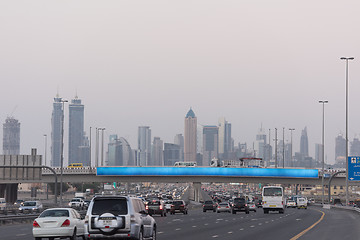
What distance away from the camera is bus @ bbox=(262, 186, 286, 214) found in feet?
238

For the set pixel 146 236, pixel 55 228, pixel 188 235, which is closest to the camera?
pixel 146 236

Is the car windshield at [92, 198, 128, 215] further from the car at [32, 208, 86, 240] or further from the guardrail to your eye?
the guardrail

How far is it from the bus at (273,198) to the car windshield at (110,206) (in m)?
48.3

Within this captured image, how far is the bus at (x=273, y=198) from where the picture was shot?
238 feet

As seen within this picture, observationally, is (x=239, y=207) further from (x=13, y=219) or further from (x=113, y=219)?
(x=113, y=219)

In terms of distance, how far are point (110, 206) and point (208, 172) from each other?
101 m

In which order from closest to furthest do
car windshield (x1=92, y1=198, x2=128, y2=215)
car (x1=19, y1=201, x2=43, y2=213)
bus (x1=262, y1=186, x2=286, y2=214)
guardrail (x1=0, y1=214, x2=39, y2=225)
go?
1. car windshield (x1=92, y1=198, x2=128, y2=215)
2. guardrail (x1=0, y1=214, x2=39, y2=225)
3. car (x1=19, y1=201, x2=43, y2=213)
4. bus (x1=262, y1=186, x2=286, y2=214)

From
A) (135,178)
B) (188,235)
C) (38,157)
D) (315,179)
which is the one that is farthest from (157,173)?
(188,235)

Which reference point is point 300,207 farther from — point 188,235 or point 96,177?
point 188,235

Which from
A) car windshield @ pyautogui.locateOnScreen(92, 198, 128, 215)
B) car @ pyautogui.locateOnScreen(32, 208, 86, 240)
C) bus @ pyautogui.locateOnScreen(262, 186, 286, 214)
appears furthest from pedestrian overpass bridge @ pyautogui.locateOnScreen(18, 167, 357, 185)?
car windshield @ pyautogui.locateOnScreen(92, 198, 128, 215)

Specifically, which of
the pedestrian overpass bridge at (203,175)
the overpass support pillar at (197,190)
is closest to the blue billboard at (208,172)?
the pedestrian overpass bridge at (203,175)

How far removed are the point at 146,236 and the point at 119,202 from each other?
2.28m

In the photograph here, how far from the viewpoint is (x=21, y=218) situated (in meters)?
54.5

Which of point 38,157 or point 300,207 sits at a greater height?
point 38,157
